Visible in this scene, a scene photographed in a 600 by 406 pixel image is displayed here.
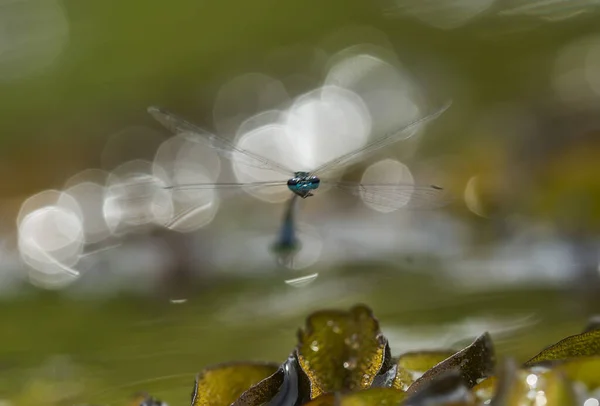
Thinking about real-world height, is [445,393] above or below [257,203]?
below

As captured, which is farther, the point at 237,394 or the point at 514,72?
the point at 514,72

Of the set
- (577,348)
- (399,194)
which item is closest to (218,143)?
(399,194)

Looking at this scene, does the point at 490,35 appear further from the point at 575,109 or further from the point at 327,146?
the point at 327,146

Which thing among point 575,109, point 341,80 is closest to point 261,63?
point 341,80

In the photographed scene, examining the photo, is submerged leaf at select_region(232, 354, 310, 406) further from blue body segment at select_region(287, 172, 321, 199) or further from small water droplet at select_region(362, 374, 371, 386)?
blue body segment at select_region(287, 172, 321, 199)

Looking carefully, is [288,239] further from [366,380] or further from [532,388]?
[532,388]

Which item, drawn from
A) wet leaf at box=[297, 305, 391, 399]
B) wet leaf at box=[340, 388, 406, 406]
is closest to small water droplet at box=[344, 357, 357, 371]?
wet leaf at box=[297, 305, 391, 399]
